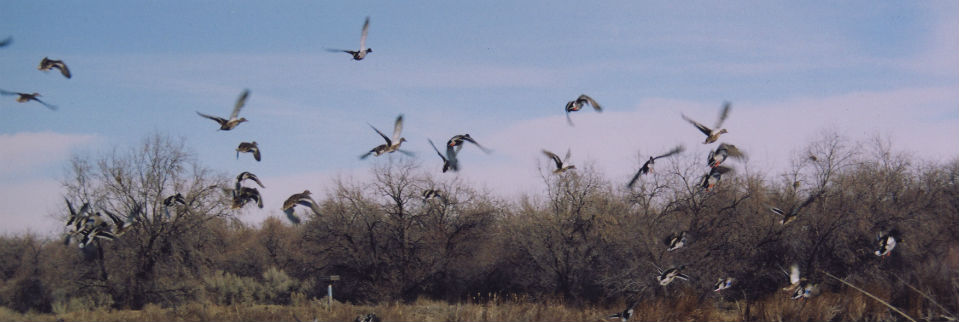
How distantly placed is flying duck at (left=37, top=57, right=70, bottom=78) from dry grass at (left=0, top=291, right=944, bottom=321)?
8.90 m

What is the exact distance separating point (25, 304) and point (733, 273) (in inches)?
1441

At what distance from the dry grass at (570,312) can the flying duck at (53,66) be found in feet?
29.2

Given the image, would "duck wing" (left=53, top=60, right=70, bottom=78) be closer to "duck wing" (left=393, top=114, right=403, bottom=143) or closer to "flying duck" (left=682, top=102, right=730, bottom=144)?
"duck wing" (left=393, top=114, right=403, bottom=143)

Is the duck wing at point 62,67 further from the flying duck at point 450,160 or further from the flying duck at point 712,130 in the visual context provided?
the flying duck at point 712,130

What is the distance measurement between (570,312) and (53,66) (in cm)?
1905

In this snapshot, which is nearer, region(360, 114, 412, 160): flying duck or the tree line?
region(360, 114, 412, 160): flying duck

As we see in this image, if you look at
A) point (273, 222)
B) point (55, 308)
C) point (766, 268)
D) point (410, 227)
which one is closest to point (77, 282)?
point (55, 308)

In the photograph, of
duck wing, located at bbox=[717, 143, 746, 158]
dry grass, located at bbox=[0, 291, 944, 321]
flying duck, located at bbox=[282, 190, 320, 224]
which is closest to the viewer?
flying duck, located at bbox=[282, 190, 320, 224]

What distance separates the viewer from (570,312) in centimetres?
2644

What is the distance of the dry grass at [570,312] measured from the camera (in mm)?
22578

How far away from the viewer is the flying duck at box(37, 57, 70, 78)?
13.4 m

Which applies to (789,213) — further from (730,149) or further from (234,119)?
(234,119)

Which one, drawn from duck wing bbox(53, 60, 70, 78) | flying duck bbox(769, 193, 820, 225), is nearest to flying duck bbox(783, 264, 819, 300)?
flying duck bbox(769, 193, 820, 225)

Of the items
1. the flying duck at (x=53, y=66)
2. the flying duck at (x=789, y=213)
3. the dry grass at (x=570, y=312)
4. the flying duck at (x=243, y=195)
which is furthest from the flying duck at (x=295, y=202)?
the flying duck at (x=789, y=213)
